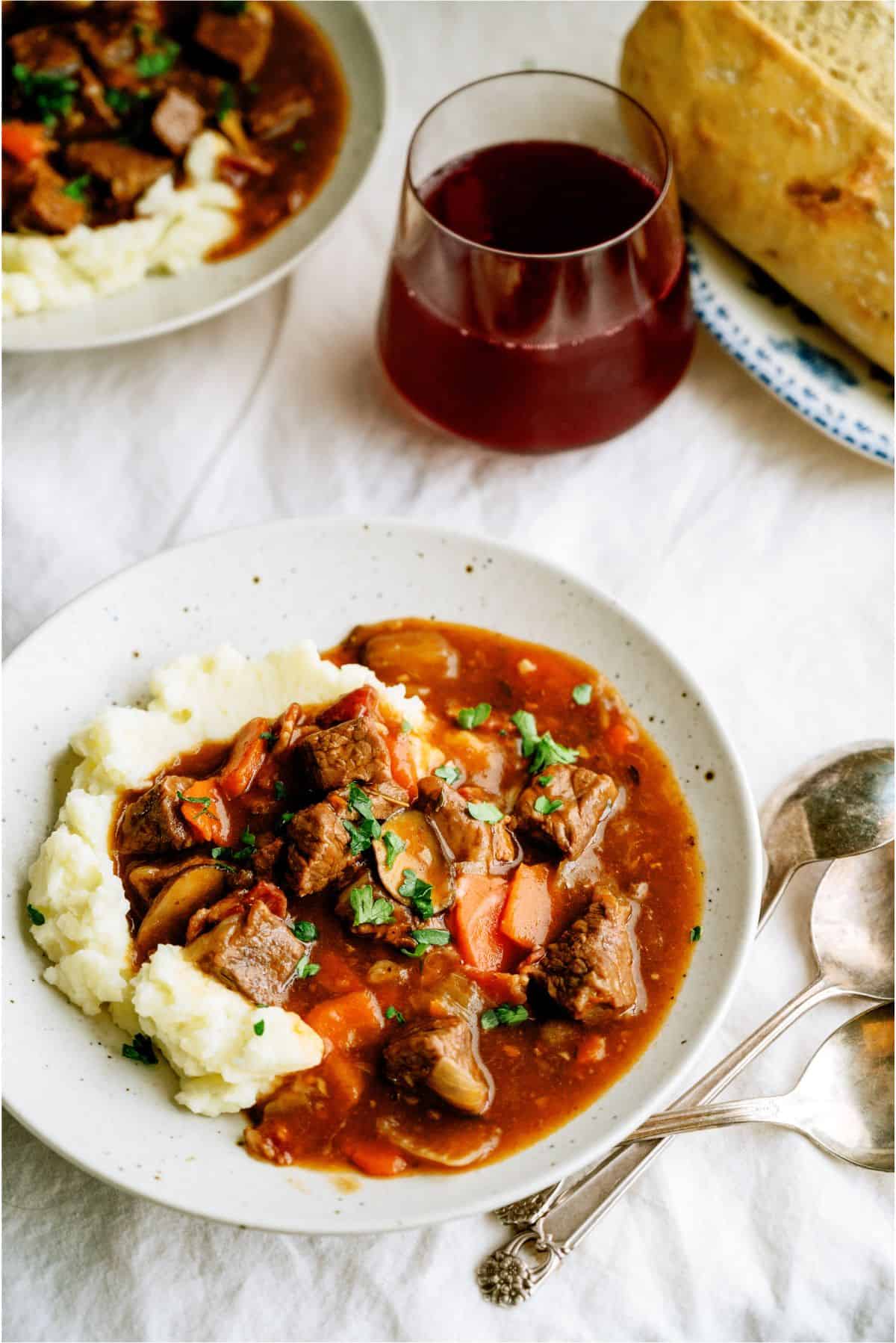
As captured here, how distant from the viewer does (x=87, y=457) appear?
5500mm

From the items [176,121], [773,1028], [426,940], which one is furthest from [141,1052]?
[176,121]

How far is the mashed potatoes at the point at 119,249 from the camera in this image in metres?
5.26

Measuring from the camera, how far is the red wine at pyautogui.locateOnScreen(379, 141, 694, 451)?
186 inches

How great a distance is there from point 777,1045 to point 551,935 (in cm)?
94

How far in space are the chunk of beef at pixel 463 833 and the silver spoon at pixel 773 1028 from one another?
924 mm

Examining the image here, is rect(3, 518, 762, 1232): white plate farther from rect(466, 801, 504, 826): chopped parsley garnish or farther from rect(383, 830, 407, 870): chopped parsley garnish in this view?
rect(383, 830, 407, 870): chopped parsley garnish

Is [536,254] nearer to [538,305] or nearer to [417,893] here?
[538,305]

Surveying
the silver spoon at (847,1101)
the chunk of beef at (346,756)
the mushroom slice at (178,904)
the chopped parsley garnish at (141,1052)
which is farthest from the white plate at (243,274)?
the silver spoon at (847,1101)

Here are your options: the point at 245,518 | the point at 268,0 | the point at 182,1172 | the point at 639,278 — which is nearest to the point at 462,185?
the point at 639,278

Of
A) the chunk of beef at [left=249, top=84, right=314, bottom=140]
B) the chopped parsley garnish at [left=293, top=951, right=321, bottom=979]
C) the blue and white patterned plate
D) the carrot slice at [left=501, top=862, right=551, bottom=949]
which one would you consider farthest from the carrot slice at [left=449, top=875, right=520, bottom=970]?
the chunk of beef at [left=249, top=84, right=314, bottom=140]

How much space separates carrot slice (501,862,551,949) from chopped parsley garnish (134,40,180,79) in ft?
13.5

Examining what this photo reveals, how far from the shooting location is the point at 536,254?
4.92 meters

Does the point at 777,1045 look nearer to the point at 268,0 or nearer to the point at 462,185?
the point at 462,185

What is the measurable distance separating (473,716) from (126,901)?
4.07 ft
